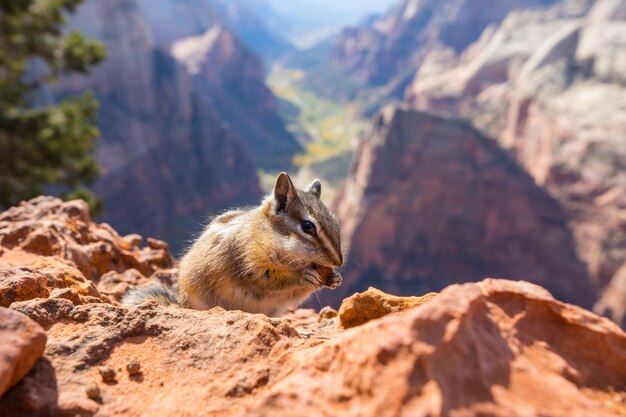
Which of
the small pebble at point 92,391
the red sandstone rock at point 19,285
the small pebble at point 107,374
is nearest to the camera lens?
the small pebble at point 92,391

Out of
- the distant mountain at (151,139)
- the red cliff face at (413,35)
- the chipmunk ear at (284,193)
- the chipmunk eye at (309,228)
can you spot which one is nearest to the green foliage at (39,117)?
the chipmunk ear at (284,193)

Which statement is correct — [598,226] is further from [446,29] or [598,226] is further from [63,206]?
[446,29]

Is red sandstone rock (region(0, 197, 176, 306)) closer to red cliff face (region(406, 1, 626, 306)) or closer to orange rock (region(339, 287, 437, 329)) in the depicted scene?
orange rock (region(339, 287, 437, 329))

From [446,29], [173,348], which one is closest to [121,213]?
[173,348]

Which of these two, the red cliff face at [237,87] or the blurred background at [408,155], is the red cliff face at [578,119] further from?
the red cliff face at [237,87]

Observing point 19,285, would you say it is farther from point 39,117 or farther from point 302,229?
point 39,117

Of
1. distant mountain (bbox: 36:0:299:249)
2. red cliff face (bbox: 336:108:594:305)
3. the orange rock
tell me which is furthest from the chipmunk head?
distant mountain (bbox: 36:0:299:249)
